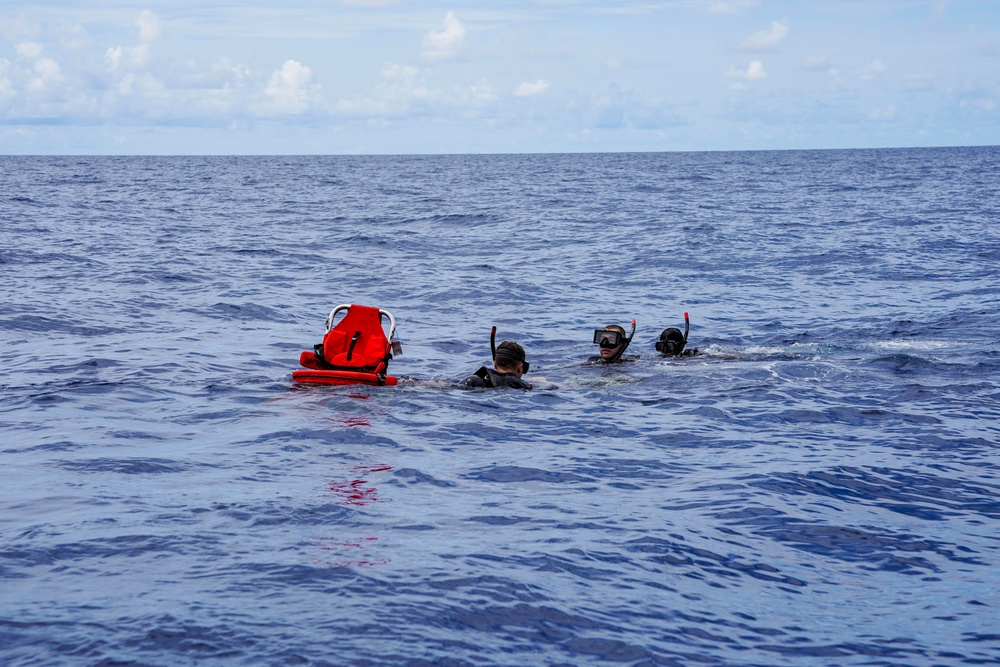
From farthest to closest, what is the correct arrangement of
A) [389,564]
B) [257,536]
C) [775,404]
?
1. [775,404]
2. [257,536]
3. [389,564]

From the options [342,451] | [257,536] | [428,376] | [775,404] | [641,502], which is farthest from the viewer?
[428,376]

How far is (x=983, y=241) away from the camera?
2933 centimetres

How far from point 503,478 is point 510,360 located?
3.79m

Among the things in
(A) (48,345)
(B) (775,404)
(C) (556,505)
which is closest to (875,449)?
(B) (775,404)

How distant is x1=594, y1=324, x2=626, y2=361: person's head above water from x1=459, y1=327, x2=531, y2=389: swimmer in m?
1.51

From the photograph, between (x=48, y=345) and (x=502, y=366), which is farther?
(x=48, y=345)

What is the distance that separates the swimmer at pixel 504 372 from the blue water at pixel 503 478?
0.28m

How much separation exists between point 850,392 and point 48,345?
1136cm

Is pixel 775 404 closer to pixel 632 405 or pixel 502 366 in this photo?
pixel 632 405

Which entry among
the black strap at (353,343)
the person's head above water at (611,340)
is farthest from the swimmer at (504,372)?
the person's head above water at (611,340)

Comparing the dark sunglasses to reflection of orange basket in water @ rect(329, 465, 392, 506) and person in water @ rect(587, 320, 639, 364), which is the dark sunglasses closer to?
person in water @ rect(587, 320, 639, 364)

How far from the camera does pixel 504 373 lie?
1232 centimetres

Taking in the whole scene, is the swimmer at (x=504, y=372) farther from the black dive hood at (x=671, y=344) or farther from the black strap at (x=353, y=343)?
the black dive hood at (x=671, y=344)

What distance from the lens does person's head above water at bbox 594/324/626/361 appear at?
1341 centimetres
